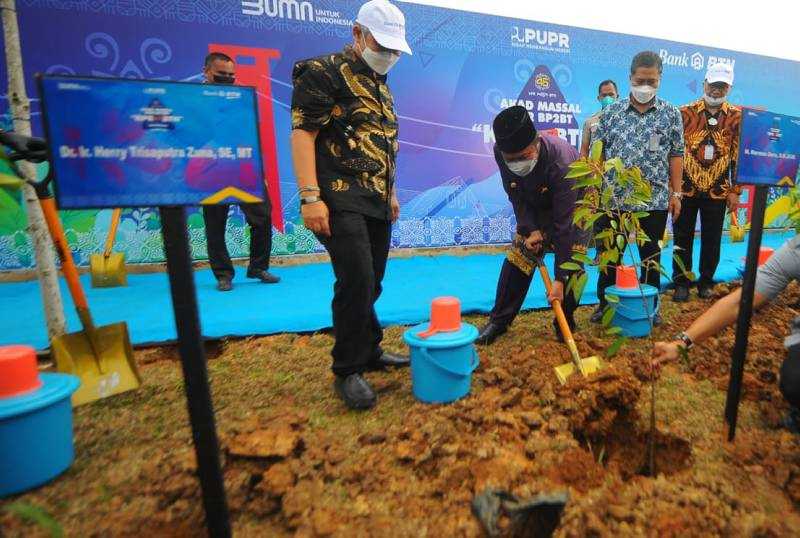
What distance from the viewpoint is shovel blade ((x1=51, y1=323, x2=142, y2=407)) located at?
1999 mm

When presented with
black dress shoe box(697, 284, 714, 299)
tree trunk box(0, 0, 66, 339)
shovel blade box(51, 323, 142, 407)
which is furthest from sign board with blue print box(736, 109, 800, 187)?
tree trunk box(0, 0, 66, 339)

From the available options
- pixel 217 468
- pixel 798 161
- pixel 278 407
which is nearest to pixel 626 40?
pixel 798 161

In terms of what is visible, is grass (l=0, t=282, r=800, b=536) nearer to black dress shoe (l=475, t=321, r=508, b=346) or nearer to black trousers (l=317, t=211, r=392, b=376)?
black dress shoe (l=475, t=321, r=508, b=346)

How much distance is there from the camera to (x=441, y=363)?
77.8 inches

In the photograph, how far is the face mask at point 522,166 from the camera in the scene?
2490mm

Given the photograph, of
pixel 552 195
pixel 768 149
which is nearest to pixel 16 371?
pixel 552 195

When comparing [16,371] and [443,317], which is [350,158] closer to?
[443,317]

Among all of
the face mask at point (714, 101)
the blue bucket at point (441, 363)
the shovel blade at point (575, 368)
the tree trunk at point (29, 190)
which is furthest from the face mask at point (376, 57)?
the face mask at point (714, 101)

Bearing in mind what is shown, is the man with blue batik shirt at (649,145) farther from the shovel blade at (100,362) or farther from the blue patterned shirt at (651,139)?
the shovel blade at (100,362)

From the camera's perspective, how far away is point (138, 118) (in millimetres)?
988

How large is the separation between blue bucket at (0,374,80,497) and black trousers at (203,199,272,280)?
254 centimetres

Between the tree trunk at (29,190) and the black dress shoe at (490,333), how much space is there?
90.2 inches

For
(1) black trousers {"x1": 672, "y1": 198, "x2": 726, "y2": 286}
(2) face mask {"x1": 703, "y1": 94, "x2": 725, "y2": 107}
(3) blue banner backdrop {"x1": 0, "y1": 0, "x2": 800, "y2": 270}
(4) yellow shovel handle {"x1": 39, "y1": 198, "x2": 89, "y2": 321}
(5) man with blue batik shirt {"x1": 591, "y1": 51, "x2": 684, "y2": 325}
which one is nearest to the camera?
(4) yellow shovel handle {"x1": 39, "y1": 198, "x2": 89, "y2": 321}

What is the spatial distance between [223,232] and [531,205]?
103 inches
